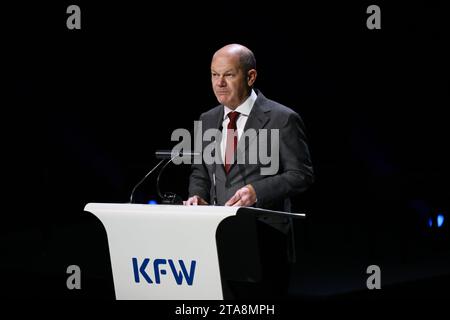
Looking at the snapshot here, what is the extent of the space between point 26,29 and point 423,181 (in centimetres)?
302

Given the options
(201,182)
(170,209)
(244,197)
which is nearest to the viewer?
(170,209)

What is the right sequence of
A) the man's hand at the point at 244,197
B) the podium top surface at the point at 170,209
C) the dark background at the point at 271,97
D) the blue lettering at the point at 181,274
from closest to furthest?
1. the podium top surface at the point at 170,209
2. the blue lettering at the point at 181,274
3. the man's hand at the point at 244,197
4. the dark background at the point at 271,97

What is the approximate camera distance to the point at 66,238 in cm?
588

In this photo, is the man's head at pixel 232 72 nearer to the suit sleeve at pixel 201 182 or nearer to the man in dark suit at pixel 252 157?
the man in dark suit at pixel 252 157

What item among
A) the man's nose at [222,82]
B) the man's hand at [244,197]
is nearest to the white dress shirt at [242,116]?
the man's nose at [222,82]

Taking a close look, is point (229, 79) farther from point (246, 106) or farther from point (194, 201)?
point (194, 201)

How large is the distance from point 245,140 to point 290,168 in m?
0.20

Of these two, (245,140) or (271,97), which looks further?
(271,97)

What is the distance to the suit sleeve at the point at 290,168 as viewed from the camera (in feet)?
8.57

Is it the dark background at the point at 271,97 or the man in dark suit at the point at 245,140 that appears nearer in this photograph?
the man in dark suit at the point at 245,140

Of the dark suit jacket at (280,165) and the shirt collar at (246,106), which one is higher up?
the shirt collar at (246,106)

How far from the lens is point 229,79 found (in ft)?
8.94

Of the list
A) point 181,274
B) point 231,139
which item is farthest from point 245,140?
point 181,274

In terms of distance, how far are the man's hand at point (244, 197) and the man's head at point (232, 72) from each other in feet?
1.29
